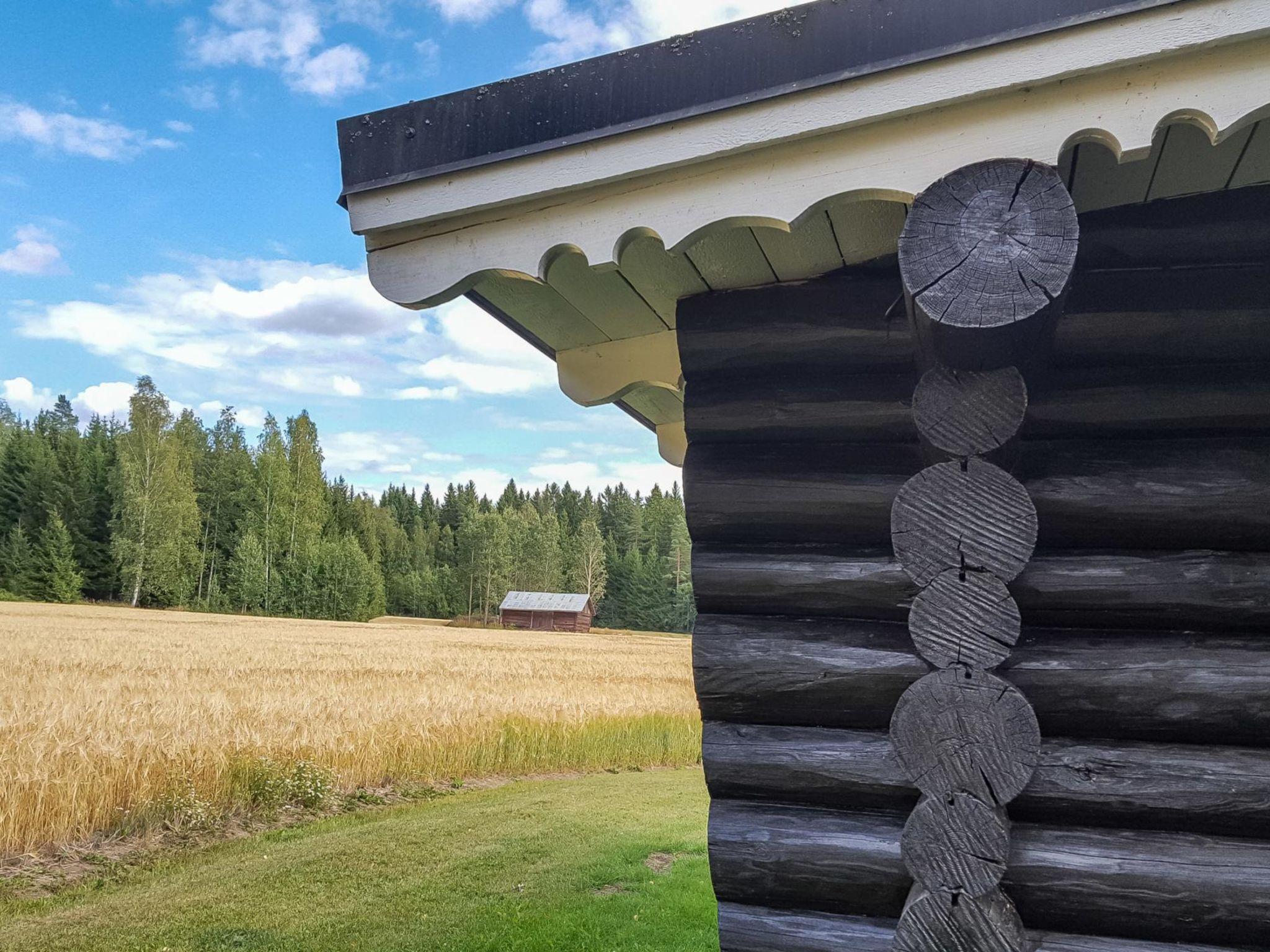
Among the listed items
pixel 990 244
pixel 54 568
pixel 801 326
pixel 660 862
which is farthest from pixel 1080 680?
pixel 54 568

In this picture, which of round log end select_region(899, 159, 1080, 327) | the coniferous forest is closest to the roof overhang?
round log end select_region(899, 159, 1080, 327)

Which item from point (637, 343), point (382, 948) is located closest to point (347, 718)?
point (382, 948)

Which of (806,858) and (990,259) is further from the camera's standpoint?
(806,858)

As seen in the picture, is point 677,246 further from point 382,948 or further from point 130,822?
point 130,822

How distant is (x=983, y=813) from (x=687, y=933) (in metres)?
3.79

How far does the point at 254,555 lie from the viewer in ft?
170

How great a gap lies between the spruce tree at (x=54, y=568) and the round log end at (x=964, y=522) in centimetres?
5405

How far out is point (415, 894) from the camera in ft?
20.1

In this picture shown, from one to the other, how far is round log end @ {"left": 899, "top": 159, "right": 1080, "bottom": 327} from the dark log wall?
49 cm

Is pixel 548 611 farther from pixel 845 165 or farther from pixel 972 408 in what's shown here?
pixel 972 408

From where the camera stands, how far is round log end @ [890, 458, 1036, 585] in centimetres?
220

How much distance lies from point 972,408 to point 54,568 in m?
54.8

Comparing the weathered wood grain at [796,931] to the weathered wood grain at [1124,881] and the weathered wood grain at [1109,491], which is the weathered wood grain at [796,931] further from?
the weathered wood grain at [1109,491]

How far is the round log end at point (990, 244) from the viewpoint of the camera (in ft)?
6.49
